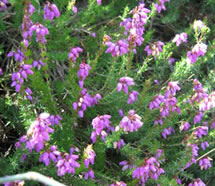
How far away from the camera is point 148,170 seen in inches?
113

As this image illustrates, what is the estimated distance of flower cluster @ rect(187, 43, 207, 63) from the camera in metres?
3.34

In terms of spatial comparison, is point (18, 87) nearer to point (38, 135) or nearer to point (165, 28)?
point (38, 135)

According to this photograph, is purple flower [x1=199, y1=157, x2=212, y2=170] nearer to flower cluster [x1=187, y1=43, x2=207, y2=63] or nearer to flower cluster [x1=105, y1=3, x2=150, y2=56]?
flower cluster [x1=187, y1=43, x2=207, y2=63]

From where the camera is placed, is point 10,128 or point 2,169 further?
point 10,128

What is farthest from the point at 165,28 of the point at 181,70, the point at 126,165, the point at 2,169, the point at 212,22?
the point at 2,169

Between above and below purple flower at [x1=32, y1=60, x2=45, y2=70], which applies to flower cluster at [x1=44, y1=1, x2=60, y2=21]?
above

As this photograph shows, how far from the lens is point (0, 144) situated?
3.88 metres

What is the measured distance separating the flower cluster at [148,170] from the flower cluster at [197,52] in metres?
1.24

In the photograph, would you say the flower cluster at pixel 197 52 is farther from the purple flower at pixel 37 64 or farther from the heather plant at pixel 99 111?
the purple flower at pixel 37 64

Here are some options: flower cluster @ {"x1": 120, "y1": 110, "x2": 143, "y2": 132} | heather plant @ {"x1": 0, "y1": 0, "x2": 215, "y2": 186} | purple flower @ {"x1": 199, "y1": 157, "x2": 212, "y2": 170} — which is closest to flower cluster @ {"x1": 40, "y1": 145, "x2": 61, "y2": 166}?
heather plant @ {"x1": 0, "y1": 0, "x2": 215, "y2": 186}

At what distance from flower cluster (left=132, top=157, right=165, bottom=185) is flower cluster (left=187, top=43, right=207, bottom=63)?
1236mm

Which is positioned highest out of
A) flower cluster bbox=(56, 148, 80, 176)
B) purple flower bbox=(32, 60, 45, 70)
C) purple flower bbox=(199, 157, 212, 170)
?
purple flower bbox=(32, 60, 45, 70)

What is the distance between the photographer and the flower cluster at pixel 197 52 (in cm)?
334

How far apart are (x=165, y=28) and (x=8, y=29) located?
273 cm
